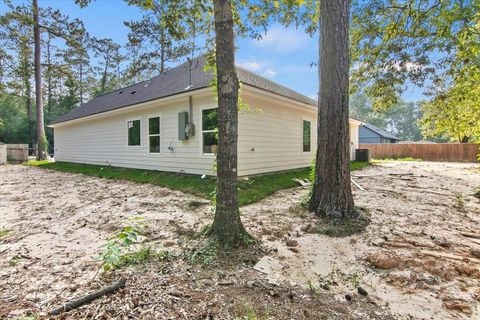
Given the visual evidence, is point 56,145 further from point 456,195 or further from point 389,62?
point 456,195

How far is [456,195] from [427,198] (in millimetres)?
1032

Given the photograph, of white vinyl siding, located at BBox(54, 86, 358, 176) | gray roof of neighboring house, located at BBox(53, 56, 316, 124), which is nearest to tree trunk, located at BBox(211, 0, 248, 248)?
gray roof of neighboring house, located at BBox(53, 56, 316, 124)

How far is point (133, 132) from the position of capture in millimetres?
10305

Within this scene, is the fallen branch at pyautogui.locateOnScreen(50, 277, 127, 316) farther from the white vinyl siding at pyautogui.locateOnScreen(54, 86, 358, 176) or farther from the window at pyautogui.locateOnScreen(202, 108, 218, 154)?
the window at pyautogui.locateOnScreen(202, 108, 218, 154)

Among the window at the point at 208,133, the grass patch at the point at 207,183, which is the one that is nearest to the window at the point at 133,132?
the grass patch at the point at 207,183

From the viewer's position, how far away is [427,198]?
5.68m

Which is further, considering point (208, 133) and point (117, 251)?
point (208, 133)

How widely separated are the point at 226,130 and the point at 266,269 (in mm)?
1594

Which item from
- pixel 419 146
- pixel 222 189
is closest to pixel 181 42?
pixel 222 189

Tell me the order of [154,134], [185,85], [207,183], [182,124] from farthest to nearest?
[154,134] → [185,85] → [182,124] → [207,183]

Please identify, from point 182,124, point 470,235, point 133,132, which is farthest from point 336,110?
point 133,132

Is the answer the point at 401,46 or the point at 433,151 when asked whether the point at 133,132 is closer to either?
the point at 401,46

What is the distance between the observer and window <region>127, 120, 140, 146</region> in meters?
10.1

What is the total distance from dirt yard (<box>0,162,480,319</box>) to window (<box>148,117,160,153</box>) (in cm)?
464
